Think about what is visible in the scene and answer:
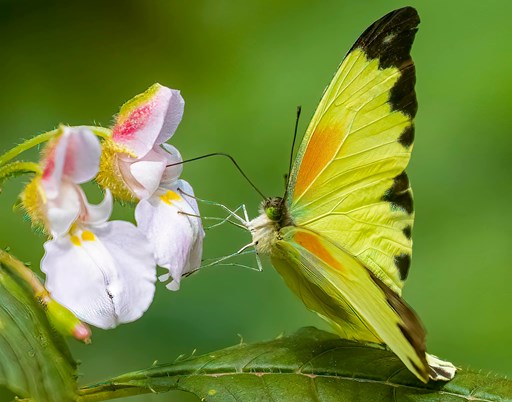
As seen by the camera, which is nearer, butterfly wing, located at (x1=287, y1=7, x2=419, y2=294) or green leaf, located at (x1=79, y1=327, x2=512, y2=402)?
green leaf, located at (x1=79, y1=327, x2=512, y2=402)

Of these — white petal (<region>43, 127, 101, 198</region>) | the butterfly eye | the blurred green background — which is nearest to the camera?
white petal (<region>43, 127, 101, 198</region>)

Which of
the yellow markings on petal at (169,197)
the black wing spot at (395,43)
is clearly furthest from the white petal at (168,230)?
the black wing spot at (395,43)

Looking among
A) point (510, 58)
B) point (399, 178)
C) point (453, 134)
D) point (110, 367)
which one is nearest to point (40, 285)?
point (399, 178)

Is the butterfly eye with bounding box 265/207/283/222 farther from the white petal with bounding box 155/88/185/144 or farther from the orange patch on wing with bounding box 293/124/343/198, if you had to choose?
the white petal with bounding box 155/88/185/144

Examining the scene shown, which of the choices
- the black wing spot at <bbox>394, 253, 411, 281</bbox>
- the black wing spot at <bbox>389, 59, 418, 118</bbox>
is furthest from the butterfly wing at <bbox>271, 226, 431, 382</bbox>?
the black wing spot at <bbox>389, 59, 418, 118</bbox>

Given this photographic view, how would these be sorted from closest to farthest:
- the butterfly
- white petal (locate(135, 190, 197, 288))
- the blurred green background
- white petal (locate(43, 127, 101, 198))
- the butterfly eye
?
white petal (locate(43, 127, 101, 198)) < white petal (locate(135, 190, 197, 288)) < the butterfly < the butterfly eye < the blurred green background

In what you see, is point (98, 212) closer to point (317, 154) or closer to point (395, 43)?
point (317, 154)

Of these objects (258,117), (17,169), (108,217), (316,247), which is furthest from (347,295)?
(258,117)
